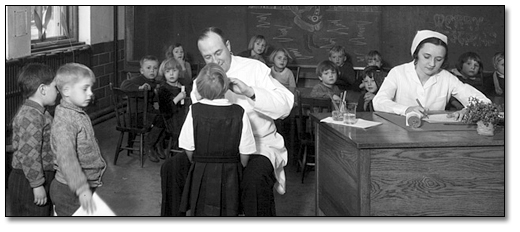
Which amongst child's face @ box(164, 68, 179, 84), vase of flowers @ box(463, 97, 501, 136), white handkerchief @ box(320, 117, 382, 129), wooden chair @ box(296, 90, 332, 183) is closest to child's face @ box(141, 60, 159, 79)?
child's face @ box(164, 68, 179, 84)

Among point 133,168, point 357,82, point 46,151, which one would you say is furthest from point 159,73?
point 46,151

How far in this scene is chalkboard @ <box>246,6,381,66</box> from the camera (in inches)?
308

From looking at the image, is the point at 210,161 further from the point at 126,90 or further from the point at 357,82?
the point at 357,82

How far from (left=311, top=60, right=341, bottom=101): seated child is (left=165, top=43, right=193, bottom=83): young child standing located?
129cm

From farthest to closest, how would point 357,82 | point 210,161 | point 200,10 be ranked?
point 200,10 < point 357,82 < point 210,161

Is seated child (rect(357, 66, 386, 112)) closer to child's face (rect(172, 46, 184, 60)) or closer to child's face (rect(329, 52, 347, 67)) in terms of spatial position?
child's face (rect(329, 52, 347, 67))

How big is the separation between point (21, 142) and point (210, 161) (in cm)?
87

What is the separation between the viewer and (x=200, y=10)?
7938mm

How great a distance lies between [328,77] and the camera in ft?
19.7

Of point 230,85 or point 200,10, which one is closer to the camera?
point 230,85

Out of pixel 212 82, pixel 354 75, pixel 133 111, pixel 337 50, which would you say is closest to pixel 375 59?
pixel 354 75

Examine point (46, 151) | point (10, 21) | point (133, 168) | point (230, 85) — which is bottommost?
point (133, 168)

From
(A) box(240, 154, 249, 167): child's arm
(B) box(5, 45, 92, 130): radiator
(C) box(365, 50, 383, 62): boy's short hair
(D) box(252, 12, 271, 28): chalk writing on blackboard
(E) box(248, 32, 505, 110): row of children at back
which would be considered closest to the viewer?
(A) box(240, 154, 249, 167): child's arm

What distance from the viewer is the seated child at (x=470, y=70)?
596 cm
